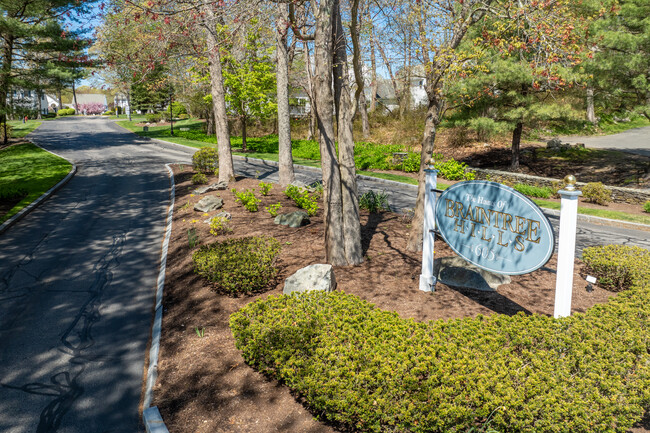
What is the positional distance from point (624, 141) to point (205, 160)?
27.1 meters

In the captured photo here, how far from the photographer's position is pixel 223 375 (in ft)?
16.9

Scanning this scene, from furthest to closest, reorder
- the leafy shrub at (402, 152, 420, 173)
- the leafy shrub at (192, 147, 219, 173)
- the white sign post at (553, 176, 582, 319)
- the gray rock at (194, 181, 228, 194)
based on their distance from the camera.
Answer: the leafy shrub at (402, 152, 420, 173) < the leafy shrub at (192, 147, 219, 173) < the gray rock at (194, 181, 228, 194) < the white sign post at (553, 176, 582, 319)

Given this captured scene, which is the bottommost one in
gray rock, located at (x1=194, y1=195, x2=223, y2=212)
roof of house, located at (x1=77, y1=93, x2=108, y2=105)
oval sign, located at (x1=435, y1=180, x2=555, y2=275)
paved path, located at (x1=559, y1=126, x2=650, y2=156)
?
gray rock, located at (x1=194, y1=195, x2=223, y2=212)

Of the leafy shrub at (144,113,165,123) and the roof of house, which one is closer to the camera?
the leafy shrub at (144,113,165,123)

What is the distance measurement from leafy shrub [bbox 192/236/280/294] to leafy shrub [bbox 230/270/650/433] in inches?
66.9

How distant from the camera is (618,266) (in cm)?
726

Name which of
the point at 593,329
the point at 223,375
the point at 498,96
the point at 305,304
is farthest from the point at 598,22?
the point at 223,375

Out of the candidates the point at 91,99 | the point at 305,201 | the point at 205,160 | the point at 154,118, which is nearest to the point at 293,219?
the point at 305,201

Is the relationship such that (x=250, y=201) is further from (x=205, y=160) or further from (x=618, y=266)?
(x=618, y=266)

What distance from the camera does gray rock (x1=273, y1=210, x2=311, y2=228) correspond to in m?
10.3

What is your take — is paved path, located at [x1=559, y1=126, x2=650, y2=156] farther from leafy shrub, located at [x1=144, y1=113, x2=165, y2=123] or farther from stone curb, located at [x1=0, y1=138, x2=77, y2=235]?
leafy shrub, located at [x1=144, y1=113, x2=165, y2=123]

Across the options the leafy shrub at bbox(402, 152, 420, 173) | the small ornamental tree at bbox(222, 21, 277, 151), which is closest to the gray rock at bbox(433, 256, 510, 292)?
the leafy shrub at bbox(402, 152, 420, 173)

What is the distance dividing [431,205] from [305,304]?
2579mm

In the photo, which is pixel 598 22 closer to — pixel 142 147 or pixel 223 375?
pixel 223 375
